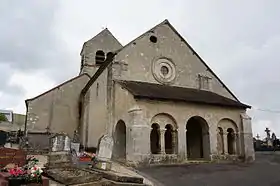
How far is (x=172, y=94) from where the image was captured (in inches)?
749

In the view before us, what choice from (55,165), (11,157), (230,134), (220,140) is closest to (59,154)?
(55,165)

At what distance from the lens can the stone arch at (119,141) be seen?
1958cm

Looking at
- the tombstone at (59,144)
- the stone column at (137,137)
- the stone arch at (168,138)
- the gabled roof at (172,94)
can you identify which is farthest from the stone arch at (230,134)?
the tombstone at (59,144)

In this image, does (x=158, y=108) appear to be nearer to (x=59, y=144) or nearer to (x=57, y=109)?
(x=59, y=144)

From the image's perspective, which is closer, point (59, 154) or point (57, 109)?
point (59, 154)

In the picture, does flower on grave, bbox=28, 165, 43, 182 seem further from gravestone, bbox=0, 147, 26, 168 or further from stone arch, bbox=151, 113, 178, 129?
stone arch, bbox=151, 113, 178, 129

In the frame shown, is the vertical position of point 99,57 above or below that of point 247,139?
above

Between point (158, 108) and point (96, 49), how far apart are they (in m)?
16.4

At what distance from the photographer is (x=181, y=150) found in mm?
18047

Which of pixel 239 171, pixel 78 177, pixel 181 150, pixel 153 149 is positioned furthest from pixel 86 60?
pixel 78 177

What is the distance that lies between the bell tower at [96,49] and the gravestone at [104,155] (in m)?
17.7

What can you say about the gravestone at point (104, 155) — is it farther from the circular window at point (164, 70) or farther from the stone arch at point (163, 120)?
the circular window at point (164, 70)

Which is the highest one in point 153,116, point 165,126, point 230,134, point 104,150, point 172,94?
point 172,94

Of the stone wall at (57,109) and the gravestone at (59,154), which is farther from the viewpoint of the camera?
the stone wall at (57,109)
